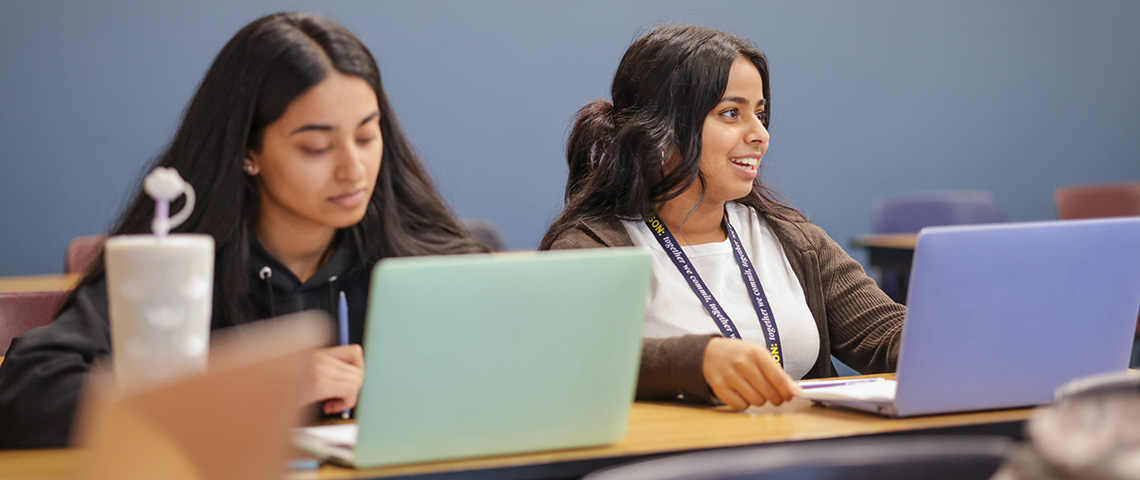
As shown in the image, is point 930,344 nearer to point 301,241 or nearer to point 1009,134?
point 301,241

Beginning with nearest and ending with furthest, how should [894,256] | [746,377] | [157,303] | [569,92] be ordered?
[157,303] < [746,377] < [894,256] < [569,92]

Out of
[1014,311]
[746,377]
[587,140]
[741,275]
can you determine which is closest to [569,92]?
[587,140]

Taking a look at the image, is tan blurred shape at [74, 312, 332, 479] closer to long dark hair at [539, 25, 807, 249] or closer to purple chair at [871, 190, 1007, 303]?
long dark hair at [539, 25, 807, 249]

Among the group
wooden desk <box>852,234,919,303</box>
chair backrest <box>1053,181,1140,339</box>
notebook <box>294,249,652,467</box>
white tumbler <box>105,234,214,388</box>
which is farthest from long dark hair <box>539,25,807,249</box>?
chair backrest <box>1053,181,1140,339</box>

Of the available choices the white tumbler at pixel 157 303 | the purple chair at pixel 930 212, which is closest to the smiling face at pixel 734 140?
the white tumbler at pixel 157 303

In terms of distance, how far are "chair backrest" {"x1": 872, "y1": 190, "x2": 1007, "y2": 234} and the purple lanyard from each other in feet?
8.89

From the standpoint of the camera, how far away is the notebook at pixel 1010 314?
1.28m

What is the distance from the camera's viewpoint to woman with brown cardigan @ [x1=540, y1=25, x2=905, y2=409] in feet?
6.19

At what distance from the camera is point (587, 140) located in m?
2.10

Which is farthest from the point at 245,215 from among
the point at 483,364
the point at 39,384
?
the point at 483,364

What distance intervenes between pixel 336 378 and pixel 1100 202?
3.54 metres

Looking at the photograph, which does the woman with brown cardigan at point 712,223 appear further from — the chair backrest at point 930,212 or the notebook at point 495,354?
the chair backrest at point 930,212

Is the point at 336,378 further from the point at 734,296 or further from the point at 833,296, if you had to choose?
the point at 833,296

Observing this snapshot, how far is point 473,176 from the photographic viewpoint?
4.70 meters
